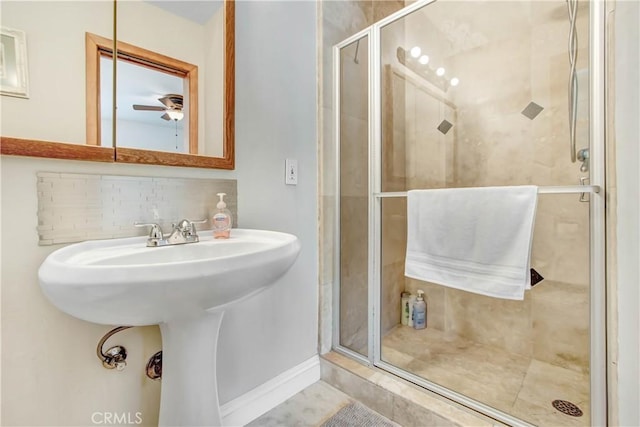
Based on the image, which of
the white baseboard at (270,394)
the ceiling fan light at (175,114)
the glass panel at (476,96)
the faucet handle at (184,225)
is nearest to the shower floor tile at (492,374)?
the white baseboard at (270,394)

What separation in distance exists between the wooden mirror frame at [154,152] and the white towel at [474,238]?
0.79 meters

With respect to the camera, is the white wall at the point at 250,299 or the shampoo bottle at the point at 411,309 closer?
the white wall at the point at 250,299

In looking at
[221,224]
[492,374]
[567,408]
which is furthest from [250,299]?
[567,408]

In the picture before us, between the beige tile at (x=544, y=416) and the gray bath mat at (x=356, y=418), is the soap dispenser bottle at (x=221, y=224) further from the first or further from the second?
the beige tile at (x=544, y=416)

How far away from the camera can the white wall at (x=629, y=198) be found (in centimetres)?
51

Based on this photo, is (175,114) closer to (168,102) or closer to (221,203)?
(168,102)

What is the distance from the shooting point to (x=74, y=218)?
78 cm

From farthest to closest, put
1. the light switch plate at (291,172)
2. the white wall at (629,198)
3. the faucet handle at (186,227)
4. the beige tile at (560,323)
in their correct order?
the beige tile at (560,323), the light switch plate at (291,172), the faucet handle at (186,227), the white wall at (629,198)

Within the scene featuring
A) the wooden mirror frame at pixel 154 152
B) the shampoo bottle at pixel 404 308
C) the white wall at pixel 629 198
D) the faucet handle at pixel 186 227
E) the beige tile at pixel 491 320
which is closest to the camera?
the white wall at pixel 629 198

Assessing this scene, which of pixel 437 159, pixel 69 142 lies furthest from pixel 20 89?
pixel 437 159

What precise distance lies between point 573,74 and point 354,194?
3.34ft

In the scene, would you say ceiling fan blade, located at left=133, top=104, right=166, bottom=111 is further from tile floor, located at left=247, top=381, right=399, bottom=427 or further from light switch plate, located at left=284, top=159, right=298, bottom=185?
tile floor, located at left=247, top=381, right=399, bottom=427

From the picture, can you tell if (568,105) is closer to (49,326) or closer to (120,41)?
(120,41)

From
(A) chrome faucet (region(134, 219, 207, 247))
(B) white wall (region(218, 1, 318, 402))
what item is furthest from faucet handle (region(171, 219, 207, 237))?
(B) white wall (region(218, 1, 318, 402))
